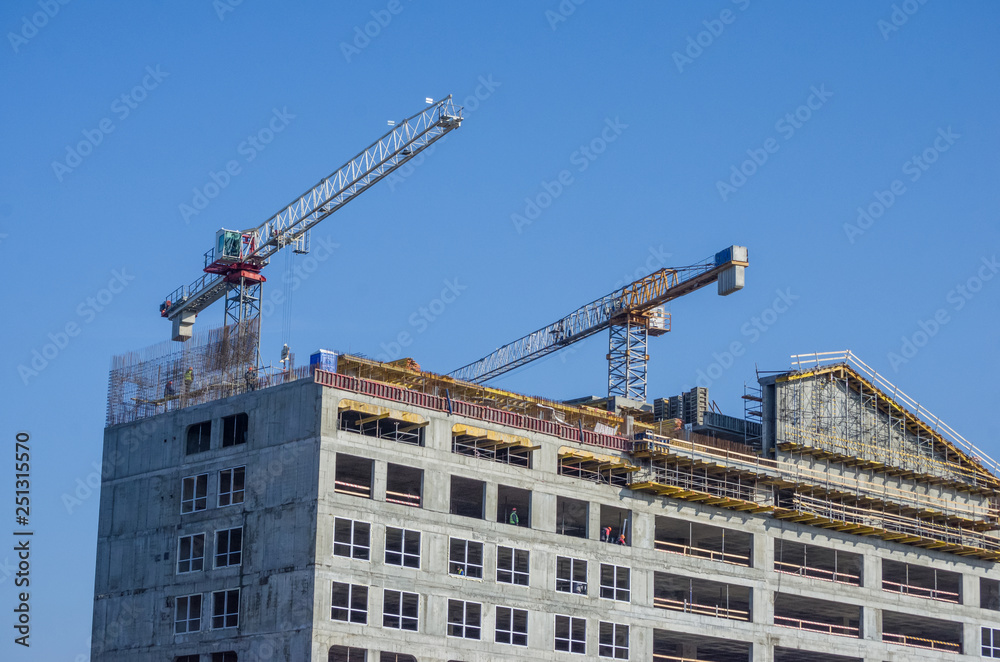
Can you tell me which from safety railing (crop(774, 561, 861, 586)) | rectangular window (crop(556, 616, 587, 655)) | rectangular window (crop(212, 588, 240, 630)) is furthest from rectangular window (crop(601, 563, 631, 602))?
rectangular window (crop(212, 588, 240, 630))

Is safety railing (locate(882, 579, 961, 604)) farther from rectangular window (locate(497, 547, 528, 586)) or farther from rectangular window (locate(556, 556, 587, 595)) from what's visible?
rectangular window (locate(497, 547, 528, 586))

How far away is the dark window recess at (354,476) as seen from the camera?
9025 centimetres

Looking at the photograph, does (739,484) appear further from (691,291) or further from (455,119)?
(455,119)

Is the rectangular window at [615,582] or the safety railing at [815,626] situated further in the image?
the safety railing at [815,626]

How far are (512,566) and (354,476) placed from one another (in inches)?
433

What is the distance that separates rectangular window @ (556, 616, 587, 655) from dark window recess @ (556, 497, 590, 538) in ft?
18.8

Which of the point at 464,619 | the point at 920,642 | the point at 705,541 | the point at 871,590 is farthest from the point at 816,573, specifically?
the point at 464,619

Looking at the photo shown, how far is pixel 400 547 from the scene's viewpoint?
90.3 meters

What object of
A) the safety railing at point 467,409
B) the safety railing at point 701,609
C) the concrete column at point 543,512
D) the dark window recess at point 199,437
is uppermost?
the safety railing at point 467,409

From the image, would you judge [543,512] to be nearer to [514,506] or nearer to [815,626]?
[514,506]

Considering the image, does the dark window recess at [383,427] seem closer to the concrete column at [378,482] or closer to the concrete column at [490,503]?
the concrete column at [378,482]

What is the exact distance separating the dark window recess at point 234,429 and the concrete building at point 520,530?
189mm

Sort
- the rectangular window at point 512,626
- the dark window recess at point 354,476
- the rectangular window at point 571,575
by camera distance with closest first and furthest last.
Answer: the dark window recess at point 354,476
the rectangular window at point 512,626
the rectangular window at point 571,575

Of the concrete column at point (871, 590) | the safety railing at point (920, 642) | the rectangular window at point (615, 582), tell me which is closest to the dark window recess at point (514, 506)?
the rectangular window at point (615, 582)
